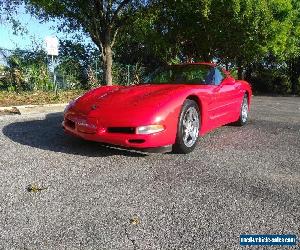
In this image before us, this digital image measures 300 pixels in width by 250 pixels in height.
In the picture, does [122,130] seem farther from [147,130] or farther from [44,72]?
[44,72]

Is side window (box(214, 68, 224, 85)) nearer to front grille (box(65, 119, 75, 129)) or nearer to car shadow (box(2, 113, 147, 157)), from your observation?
car shadow (box(2, 113, 147, 157))

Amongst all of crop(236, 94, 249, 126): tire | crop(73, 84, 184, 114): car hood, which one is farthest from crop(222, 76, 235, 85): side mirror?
crop(73, 84, 184, 114): car hood

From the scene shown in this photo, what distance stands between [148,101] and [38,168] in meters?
1.54

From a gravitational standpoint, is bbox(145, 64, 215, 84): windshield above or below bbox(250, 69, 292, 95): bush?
above

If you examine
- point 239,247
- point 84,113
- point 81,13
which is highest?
point 81,13

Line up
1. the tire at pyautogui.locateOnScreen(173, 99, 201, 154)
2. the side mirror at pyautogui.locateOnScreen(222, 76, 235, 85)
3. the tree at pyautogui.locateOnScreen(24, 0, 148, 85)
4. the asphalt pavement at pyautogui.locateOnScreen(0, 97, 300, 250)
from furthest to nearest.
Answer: the tree at pyautogui.locateOnScreen(24, 0, 148, 85) < the side mirror at pyautogui.locateOnScreen(222, 76, 235, 85) < the tire at pyautogui.locateOnScreen(173, 99, 201, 154) < the asphalt pavement at pyautogui.locateOnScreen(0, 97, 300, 250)

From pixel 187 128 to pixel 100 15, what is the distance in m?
10.9

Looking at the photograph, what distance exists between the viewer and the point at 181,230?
2.84 meters

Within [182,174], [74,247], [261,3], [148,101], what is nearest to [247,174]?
[182,174]

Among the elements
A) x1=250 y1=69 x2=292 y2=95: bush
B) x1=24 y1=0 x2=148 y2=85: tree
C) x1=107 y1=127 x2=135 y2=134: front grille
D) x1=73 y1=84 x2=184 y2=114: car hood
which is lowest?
x1=250 y1=69 x2=292 y2=95: bush

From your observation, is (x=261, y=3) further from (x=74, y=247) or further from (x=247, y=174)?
(x=74, y=247)

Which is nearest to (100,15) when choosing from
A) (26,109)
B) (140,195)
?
(26,109)

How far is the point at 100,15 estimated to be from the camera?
14.9m

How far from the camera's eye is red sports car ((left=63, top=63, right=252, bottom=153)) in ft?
14.9
